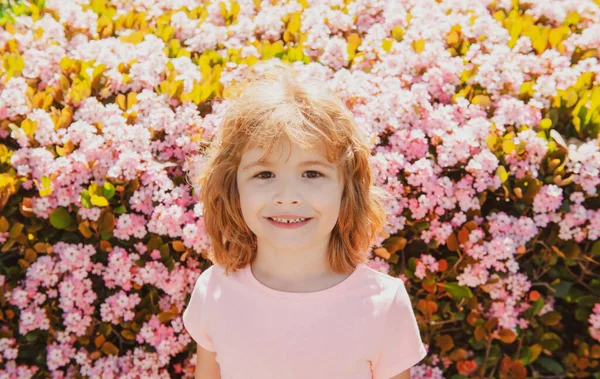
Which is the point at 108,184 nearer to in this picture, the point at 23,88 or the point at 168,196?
the point at 168,196

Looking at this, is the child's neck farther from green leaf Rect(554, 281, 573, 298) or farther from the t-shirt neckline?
green leaf Rect(554, 281, 573, 298)

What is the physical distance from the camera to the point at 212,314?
7.54ft

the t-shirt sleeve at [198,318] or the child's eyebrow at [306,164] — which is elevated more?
the child's eyebrow at [306,164]

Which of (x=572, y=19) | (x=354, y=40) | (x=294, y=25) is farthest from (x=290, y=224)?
(x=572, y=19)

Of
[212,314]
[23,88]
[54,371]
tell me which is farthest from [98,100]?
[212,314]

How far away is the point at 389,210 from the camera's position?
289 centimetres

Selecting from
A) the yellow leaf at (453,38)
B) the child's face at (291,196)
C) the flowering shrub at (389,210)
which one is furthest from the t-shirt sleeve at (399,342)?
the yellow leaf at (453,38)

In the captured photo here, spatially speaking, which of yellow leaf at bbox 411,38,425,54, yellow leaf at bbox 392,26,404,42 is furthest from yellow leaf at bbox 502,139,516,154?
yellow leaf at bbox 392,26,404,42

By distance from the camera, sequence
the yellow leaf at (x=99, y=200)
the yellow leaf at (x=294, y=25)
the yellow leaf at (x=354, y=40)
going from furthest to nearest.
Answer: the yellow leaf at (x=294, y=25)
the yellow leaf at (x=354, y=40)
the yellow leaf at (x=99, y=200)

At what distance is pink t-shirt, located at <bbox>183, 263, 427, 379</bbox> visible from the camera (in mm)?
2178

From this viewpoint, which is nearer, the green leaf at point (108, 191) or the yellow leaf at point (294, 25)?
the green leaf at point (108, 191)

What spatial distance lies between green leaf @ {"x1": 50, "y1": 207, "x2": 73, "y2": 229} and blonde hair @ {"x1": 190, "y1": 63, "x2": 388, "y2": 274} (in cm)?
79

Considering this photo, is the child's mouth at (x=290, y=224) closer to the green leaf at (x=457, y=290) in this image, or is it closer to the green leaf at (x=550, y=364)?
the green leaf at (x=457, y=290)

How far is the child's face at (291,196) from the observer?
211cm
